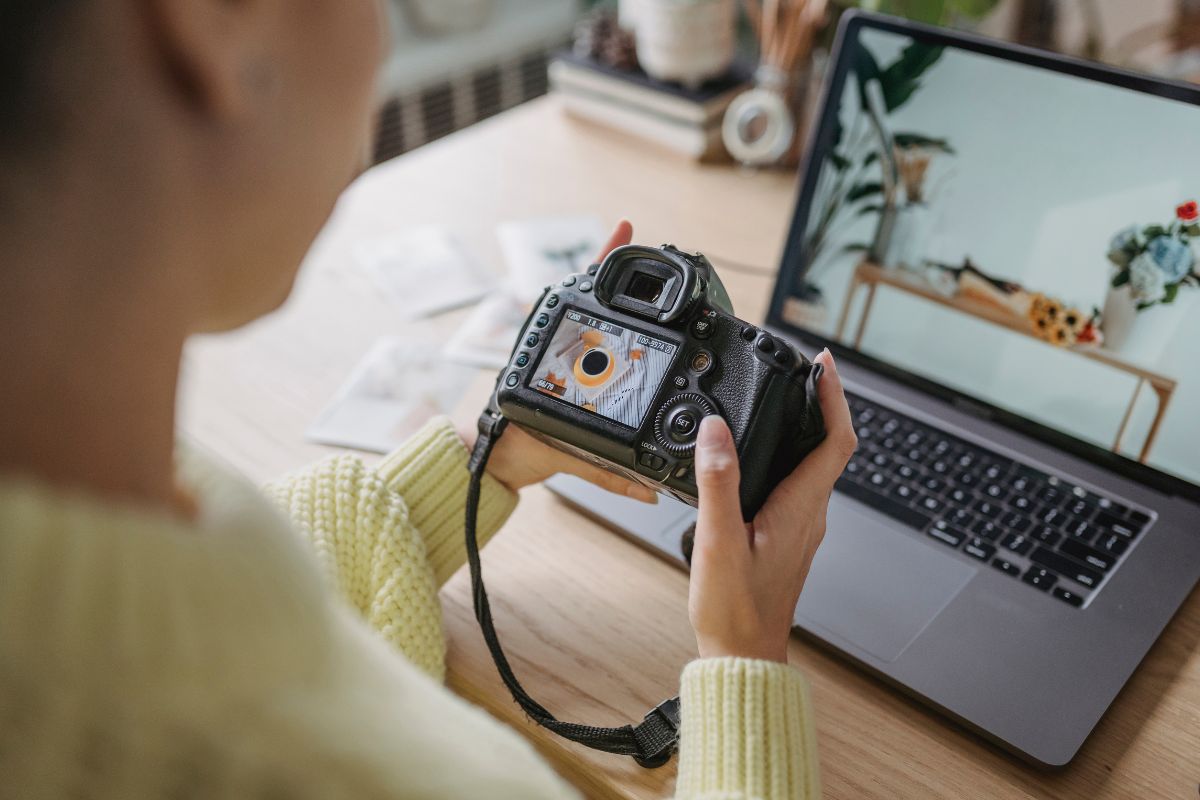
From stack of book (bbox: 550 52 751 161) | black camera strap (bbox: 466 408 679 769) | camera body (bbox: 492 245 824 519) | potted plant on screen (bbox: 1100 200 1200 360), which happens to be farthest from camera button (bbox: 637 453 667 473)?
stack of book (bbox: 550 52 751 161)

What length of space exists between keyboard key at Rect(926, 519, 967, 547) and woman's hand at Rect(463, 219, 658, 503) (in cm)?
19

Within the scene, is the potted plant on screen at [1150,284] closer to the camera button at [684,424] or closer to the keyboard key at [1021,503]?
the keyboard key at [1021,503]

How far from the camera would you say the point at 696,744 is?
0.50 m

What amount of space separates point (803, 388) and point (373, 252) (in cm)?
61

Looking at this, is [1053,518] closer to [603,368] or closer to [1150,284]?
[1150,284]

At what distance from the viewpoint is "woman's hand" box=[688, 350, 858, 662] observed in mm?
533

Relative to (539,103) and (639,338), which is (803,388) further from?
(539,103)

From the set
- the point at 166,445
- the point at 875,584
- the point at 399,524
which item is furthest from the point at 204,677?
the point at 875,584

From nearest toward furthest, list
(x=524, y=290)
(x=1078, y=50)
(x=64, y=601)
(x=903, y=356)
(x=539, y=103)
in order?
(x=64, y=601), (x=903, y=356), (x=524, y=290), (x=539, y=103), (x=1078, y=50)

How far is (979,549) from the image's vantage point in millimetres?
656

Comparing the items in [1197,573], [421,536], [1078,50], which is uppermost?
[1078,50]

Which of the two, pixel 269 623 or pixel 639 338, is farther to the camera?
pixel 639 338

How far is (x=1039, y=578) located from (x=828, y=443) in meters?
0.19

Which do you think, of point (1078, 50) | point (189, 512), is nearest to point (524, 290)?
point (189, 512)
